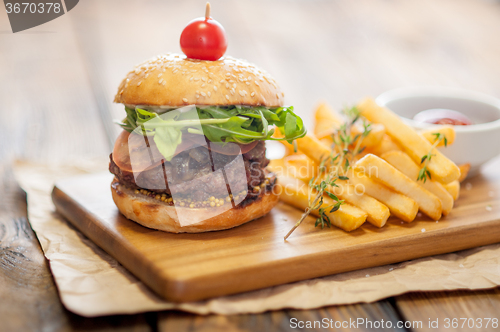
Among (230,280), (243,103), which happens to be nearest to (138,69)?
(243,103)

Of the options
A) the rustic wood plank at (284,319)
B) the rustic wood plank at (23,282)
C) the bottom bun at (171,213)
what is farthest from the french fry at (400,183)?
the rustic wood plank at (23,282)

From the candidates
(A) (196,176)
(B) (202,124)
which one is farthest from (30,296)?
(B) (202,124)

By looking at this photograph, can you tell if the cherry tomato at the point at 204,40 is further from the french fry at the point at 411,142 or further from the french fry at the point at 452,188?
Result: the french fry at the point at 452,188

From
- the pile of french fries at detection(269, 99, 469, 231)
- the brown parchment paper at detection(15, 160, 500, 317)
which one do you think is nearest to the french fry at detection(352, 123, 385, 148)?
the pile of french fries at detection(269, 99, 469, 231)

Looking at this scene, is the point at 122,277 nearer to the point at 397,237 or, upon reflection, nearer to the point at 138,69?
the point at 138,69

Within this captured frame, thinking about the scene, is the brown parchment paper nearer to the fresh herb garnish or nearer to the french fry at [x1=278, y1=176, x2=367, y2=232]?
the french fry at [x1=278, y1=176, x2=367, y2=232]

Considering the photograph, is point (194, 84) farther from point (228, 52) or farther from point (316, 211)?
point (228, 52)
